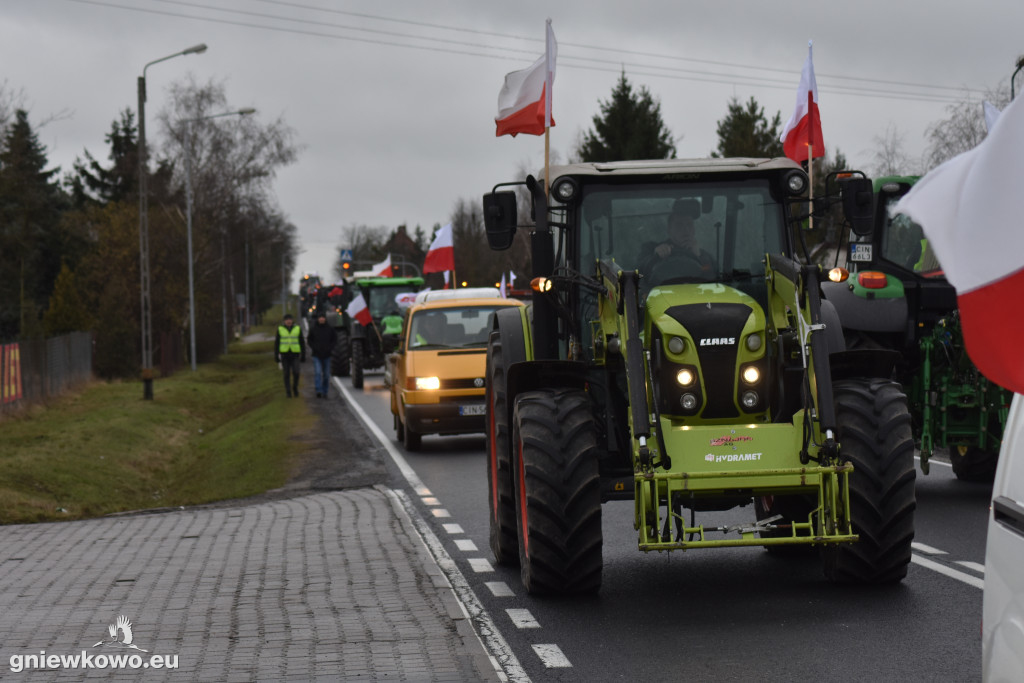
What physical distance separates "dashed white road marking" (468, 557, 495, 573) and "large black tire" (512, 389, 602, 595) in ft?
5.18

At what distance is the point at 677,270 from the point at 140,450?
17.1 metres

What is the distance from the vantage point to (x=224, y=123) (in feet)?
254

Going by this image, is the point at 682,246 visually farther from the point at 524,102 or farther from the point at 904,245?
the point at 904,245

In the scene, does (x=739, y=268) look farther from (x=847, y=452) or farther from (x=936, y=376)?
(x=936, y=376)

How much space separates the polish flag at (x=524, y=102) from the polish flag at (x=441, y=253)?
16703 millimetres

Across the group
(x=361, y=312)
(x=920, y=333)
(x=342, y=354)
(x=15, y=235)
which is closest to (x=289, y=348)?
(x=361, y=312)

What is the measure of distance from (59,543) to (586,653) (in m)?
5.94

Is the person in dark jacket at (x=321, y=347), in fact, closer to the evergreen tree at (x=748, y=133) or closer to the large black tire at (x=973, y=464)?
the large black tire at (x=973, y=464)

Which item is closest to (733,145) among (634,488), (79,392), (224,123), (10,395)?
(224,123)

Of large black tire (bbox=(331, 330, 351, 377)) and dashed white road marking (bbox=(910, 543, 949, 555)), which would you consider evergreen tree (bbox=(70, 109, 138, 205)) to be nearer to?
large black tire (bbox=(331, 330, 351, 377))

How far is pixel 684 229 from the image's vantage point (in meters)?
9.39

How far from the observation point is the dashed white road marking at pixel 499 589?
908 centimetres

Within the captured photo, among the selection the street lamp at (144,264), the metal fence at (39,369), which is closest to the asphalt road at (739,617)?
the metal fence at (39,369)
